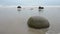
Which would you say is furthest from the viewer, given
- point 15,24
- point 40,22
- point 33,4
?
point 33,4

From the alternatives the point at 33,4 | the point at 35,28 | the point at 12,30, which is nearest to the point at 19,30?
the point at 12,30

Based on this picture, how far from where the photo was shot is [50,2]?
16.5 feet

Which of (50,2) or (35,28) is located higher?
(50,2)

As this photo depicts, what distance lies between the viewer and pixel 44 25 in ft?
8.02

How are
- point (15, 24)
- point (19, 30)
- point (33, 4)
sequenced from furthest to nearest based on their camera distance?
point (33, 4)
point (15, 24)
point (19, 30)

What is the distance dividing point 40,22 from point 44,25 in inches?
3.9

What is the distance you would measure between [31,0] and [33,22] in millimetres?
2782

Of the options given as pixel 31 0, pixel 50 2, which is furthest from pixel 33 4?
pixel 50 2

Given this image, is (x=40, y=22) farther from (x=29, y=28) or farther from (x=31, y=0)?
(x=31, y=0)

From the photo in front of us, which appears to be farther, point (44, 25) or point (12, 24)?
point (12, 24)

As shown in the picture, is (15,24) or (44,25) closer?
(44,25)

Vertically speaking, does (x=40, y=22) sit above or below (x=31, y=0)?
below

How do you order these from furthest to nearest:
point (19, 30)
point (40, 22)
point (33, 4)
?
point (33, 4), point (40, 22), point (19, 30)

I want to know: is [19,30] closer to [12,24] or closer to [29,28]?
[29,28]
